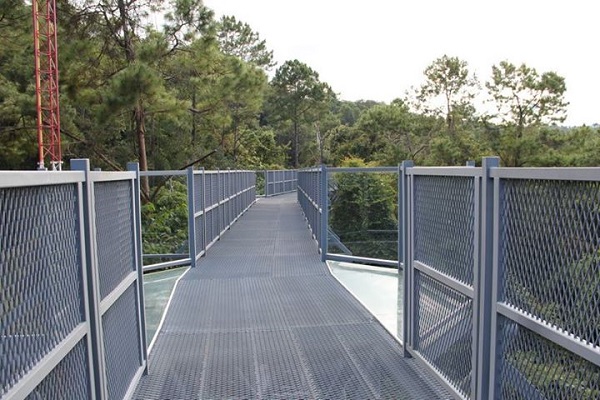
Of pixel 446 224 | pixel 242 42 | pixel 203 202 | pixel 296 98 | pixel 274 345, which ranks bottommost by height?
pixel 274 345

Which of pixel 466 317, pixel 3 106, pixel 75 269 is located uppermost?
pixel 3 106

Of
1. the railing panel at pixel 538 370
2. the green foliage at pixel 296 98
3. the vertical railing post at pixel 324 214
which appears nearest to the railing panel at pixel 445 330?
the railing panel at pixel 538 370

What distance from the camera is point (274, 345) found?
14.3 ft

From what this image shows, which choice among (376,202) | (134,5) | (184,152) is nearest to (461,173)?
(376,202)

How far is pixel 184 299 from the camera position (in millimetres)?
5891

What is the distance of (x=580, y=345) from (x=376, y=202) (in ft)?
30.4

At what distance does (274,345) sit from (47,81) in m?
16.8

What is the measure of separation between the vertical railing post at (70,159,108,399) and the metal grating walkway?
35.2 inches

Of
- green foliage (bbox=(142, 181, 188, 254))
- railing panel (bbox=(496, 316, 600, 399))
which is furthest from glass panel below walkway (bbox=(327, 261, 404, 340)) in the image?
green foliage (bbox=(142, 181, 188, 254))

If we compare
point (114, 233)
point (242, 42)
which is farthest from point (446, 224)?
point (242, 42)

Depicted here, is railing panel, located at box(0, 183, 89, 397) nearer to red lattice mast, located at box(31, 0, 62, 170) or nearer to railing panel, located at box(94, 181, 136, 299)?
railing panel, located at box(94, 181, 136, 299)

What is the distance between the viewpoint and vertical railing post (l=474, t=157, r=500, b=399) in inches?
104

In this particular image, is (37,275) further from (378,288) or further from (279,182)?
(279,182)

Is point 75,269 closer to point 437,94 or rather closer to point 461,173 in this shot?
point 461,173
